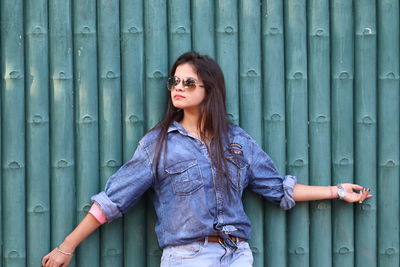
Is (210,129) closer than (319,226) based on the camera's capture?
Yes

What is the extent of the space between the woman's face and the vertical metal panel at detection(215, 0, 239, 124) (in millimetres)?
262

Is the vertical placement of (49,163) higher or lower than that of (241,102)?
lower

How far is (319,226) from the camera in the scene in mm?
4582

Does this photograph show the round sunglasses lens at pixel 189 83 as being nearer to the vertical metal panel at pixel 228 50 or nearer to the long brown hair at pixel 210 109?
the long brown hair at pixel 210 109

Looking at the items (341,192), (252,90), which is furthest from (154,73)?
(341,192)

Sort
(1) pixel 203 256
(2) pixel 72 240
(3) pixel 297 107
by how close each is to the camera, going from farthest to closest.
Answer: (3) pixel 297 107, (2) pixel 72 240, (1) pixel 203 256

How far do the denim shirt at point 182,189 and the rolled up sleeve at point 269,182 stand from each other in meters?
0.09

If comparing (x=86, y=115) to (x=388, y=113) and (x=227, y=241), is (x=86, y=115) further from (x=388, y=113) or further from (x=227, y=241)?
(x=388, y=113)

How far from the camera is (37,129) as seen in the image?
4348mm

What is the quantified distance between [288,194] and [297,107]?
1.68 feet

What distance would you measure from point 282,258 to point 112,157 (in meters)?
1.12

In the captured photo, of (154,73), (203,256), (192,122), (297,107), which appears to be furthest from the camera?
(297,107)

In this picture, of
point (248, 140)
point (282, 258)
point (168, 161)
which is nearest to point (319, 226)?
point (282, 258)

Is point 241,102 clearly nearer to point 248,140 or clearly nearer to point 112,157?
point 248,140
